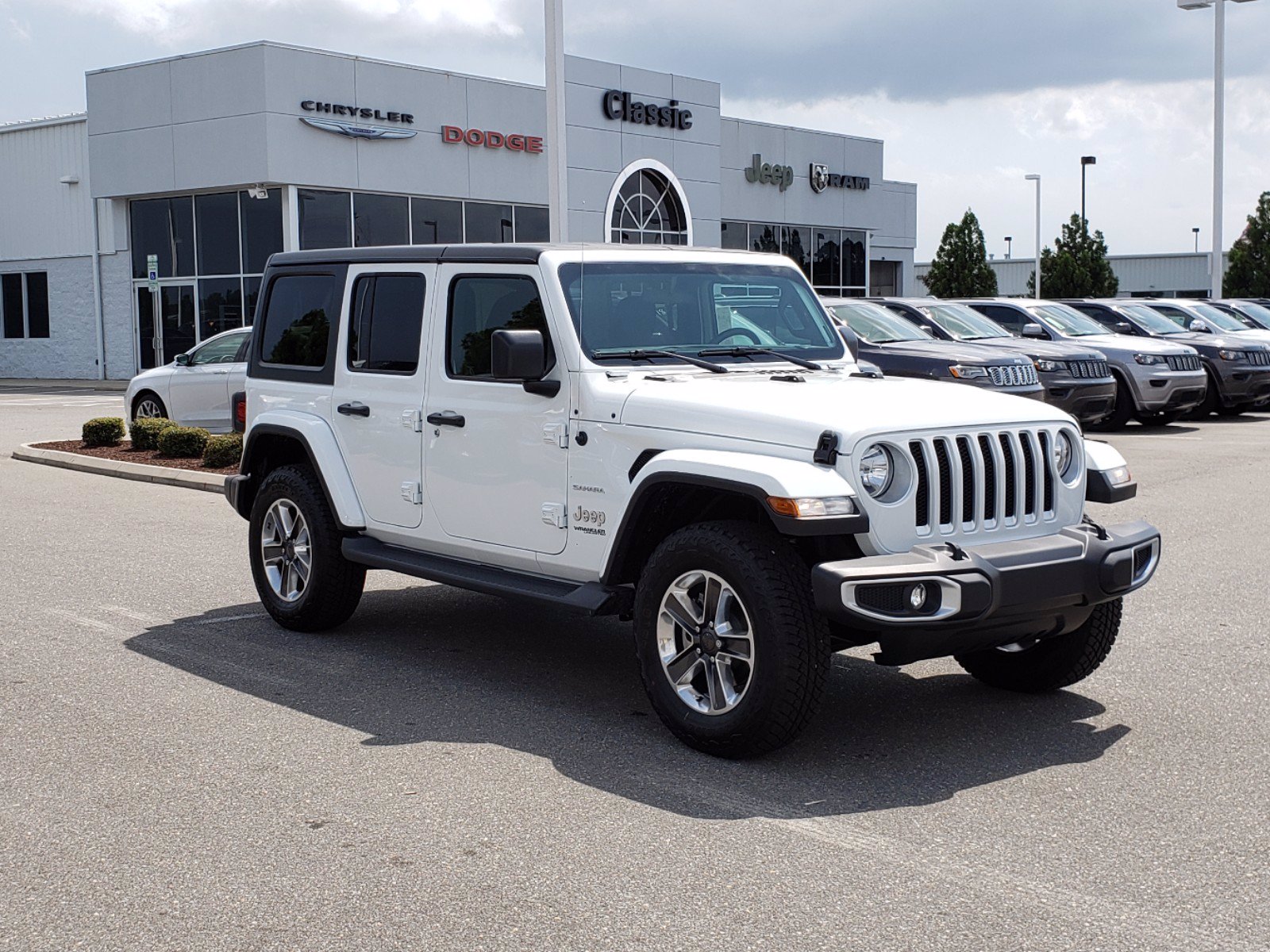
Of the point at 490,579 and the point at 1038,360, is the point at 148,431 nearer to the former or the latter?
the point at 1038,360

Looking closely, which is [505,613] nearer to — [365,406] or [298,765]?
[365,406]

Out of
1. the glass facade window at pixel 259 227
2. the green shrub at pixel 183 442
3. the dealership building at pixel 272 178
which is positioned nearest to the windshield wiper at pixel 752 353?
the green shrub at pixel 183 442

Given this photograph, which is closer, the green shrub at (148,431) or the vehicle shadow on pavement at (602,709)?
the vehicle shadow on pavement at (602,709)

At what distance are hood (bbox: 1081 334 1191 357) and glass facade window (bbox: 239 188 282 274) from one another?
780 inches

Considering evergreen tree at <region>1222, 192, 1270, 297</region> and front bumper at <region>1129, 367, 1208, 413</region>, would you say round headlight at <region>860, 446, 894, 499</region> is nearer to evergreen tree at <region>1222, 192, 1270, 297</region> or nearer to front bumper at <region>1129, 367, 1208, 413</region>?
front bumper at <region>1129, 367, 1208, 413</region>

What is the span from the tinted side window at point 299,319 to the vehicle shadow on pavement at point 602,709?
4.84 ft

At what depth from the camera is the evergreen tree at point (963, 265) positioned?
193ft

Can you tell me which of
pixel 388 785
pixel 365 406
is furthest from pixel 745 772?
pixel 365 406

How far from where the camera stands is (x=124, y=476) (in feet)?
51.8

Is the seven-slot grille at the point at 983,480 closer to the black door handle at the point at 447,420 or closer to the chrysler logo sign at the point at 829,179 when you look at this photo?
the black door handle at the point at 447,420

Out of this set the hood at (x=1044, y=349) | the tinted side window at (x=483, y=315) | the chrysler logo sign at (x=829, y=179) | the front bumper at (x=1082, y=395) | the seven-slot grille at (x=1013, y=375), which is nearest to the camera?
the tinted side window at (x=483, y=315)

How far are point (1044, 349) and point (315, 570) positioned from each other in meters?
13.1

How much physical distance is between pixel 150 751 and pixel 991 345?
46.0 feet

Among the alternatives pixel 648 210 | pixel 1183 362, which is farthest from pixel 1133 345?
pixel 648 210
